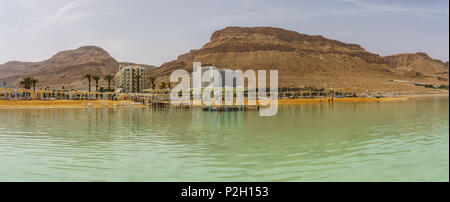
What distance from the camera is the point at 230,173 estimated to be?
9.29 meters

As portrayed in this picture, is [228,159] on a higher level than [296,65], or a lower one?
lower

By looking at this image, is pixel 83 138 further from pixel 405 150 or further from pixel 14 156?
pixel 405 150

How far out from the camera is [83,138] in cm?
1722

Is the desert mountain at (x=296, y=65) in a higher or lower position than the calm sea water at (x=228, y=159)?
higher

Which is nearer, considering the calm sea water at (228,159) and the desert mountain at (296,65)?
the calm sea water at (228,159)

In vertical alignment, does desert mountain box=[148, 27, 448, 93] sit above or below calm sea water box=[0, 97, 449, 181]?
above

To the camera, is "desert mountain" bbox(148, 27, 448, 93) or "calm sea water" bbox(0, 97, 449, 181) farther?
"desert mountain" bbox(148, 27, 448, 93)

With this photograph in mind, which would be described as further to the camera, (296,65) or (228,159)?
(296,65)
